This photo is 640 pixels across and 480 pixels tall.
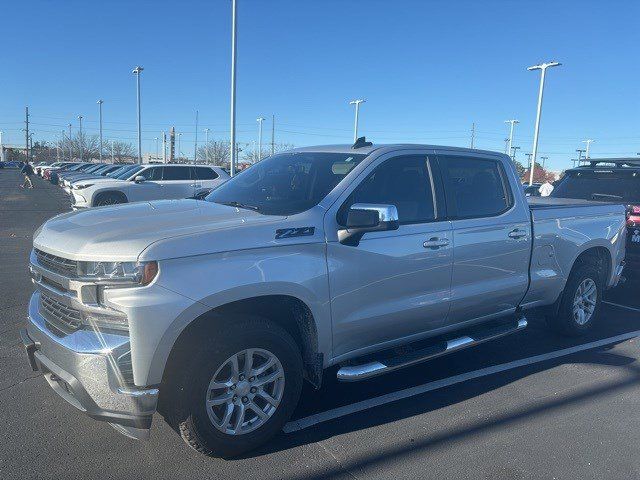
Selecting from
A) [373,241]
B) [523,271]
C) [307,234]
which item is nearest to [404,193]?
[373,241]

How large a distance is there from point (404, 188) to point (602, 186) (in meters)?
5.55

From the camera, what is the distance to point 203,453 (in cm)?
329

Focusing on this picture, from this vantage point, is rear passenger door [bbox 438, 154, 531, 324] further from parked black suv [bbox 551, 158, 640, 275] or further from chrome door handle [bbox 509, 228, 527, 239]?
parked black suv [bbox 551, 158, 640, 275]

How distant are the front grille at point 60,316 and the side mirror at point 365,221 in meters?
1.71

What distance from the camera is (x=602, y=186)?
27.1ft

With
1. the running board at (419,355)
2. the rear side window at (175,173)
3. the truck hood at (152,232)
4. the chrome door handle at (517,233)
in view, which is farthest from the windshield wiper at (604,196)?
the rear side window at (175,173)

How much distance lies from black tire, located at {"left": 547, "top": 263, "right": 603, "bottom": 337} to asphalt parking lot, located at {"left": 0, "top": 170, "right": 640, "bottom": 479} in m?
0.50

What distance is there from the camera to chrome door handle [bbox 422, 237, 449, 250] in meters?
4.10

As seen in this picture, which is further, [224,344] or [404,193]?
[404,193]

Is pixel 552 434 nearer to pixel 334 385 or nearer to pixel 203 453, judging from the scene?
pixel 334 385

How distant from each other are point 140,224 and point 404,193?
2.06 metres

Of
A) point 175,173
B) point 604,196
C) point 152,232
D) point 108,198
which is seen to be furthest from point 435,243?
point 175,173

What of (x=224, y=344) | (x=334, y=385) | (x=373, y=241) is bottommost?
(x=334, y=385)

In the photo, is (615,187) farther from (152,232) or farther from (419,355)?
(152,232)
